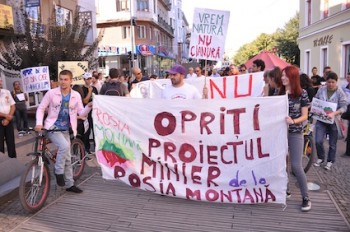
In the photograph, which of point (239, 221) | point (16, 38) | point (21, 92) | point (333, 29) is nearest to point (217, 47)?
point (239, 221)

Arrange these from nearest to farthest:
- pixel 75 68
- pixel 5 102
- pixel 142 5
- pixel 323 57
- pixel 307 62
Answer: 1. pixel 5 102
2. pixel 75 68
3. pixel 323 57
4. pixel 307 62
5. pixel 142 5

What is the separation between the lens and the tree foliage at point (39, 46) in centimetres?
1474

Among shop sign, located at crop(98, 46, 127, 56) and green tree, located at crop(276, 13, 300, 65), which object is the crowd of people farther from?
green tree, located at crop(276, 13, 300, 65)

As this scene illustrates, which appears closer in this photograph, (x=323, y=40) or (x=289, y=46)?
(x=323, y=40)

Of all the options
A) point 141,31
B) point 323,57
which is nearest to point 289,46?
point 141,31

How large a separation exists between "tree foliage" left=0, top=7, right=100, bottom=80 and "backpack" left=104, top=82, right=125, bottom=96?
8.52 metres

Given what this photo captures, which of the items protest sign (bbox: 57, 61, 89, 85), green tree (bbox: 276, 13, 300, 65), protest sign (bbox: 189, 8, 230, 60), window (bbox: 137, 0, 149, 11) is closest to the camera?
protest sign (bbox: 189, 8, 230, 60)

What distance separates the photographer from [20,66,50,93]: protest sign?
1075 cm

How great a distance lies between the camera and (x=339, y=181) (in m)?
5.67

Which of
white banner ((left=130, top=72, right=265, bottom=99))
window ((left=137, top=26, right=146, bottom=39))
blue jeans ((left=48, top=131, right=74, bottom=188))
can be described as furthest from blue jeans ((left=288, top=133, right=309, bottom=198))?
window ((left=137, top=26, right=146, bottom=39))

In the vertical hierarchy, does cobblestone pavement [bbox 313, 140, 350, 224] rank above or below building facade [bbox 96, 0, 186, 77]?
below

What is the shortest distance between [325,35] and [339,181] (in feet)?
63.0

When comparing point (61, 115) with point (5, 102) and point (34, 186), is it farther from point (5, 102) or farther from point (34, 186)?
point (5, 102)

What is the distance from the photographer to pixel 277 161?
4.53m
